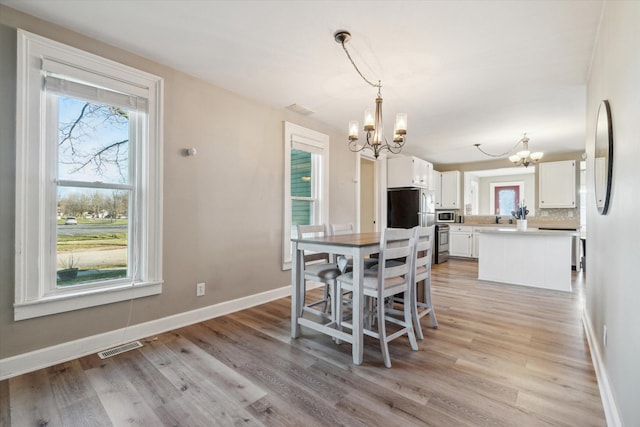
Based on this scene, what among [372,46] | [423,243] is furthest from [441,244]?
[372,46]

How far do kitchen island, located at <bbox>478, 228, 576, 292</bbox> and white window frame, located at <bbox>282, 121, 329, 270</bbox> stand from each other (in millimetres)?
2597

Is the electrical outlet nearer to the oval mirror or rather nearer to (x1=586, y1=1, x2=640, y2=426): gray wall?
(x1=586, y1=1, x2=640, y2=426): gray wall

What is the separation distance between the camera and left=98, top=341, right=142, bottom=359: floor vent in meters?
2.19

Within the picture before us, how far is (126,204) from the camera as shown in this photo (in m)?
2.50

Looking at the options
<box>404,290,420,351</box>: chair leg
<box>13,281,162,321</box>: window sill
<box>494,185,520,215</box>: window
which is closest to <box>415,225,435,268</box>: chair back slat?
<box>404,290,420,351</box>: chair leg

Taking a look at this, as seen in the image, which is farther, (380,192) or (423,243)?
(380,192)

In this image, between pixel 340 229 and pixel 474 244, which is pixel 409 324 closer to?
pixel 340 229

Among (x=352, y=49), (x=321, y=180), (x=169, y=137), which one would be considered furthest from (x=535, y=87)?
(x=169, y=137)

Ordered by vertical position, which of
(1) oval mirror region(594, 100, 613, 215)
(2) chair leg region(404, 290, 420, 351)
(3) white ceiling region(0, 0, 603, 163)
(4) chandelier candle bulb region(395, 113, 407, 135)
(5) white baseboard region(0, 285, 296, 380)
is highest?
(3) white ceiling region(0, 0, 603, 163)

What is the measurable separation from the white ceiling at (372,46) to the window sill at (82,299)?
1.97 m

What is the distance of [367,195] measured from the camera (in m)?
6.12

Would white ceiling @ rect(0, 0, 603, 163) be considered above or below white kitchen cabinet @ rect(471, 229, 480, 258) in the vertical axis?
above

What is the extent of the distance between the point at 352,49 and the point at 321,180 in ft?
7.06

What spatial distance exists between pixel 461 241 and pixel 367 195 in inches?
106
